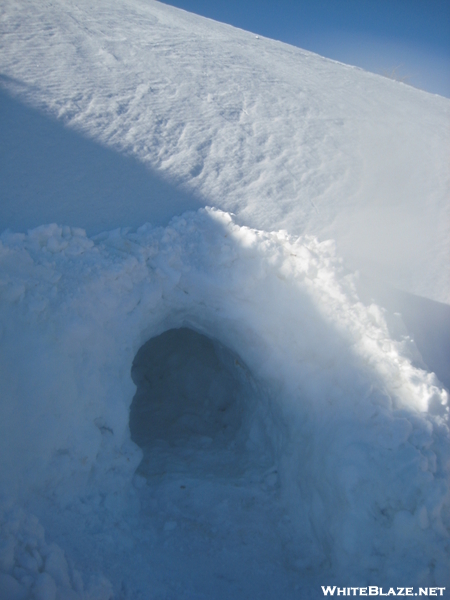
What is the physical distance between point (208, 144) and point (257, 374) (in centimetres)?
206

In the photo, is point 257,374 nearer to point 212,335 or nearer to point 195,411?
point 212,335

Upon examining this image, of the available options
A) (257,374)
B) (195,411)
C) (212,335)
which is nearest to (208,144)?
(212,335)

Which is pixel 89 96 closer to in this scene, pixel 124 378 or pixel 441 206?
pixel 124 378

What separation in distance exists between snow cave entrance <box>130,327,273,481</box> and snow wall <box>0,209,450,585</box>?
31 cm

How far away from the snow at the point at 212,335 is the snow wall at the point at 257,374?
0.04 feet

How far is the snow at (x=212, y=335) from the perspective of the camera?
6.66 ft

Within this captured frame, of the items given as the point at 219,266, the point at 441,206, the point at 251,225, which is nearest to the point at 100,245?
the point at 219,266

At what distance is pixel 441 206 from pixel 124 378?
3.08m

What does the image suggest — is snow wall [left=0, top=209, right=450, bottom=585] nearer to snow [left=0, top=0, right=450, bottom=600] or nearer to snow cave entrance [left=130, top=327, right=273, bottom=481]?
snow [left=0, top=0, right=450, bottom=600]

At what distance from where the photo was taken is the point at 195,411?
400 cm

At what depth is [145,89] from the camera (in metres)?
3.87

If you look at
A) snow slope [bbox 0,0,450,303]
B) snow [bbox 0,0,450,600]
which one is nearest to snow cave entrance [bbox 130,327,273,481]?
snow [bbox 0,0,450,600]

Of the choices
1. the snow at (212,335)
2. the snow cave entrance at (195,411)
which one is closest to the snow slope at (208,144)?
the snow at (212,335)

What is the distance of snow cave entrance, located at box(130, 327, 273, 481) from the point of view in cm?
306
